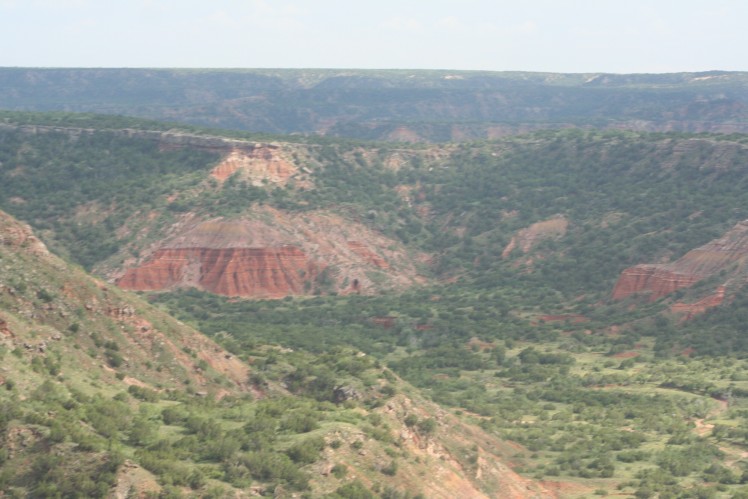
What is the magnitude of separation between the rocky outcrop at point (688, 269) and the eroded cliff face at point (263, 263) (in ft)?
88.0

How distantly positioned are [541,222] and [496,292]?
→ 19948mm

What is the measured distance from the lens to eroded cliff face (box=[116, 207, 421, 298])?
13400 cm

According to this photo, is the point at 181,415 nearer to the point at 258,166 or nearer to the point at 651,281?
the point at 651,281

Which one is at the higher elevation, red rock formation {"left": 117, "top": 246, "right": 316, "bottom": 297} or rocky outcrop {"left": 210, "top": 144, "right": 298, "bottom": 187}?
rocky outcrop {"left": 210, "top": 144, "right": 298, "bottom": 187}

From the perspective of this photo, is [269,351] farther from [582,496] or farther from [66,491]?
[66,491]

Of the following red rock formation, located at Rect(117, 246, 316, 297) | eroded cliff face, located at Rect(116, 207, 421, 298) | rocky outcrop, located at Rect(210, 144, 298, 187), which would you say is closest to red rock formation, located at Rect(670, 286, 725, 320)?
eroded cliff face, located at Rect(116, 207, 421, 298)

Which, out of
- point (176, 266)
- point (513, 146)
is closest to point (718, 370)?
point (176, 266)

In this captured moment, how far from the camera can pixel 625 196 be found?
14675 cm

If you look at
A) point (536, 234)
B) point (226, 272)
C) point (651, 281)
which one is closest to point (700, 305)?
point (651, 281)

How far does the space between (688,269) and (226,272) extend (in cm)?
4632

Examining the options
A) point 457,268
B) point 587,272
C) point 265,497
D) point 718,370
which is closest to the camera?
point 265,497

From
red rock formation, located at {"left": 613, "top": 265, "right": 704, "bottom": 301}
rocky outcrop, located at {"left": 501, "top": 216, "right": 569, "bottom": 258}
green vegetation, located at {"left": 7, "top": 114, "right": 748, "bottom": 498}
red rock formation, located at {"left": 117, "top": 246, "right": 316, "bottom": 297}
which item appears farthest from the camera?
rocky outcrop, located at {"left": 501, "top": 216, "right": 569, "bottom": 258}

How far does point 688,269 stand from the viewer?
11894 centimetres

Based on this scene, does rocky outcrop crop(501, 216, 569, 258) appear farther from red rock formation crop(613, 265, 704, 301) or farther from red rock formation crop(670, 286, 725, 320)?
red rock formation crop(670, 286, 725, 320)
